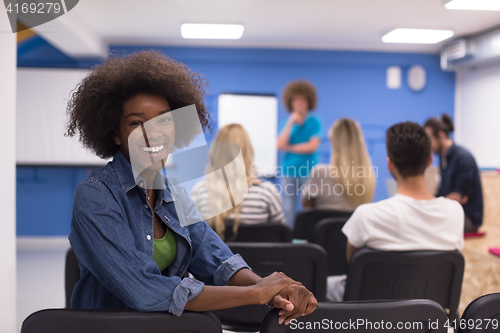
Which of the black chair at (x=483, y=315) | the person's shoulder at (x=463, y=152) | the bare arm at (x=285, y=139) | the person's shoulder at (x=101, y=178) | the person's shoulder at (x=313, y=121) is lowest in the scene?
the black chair at (x=483, y=315)

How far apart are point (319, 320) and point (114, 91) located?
2.72 feet

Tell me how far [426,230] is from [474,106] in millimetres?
4385

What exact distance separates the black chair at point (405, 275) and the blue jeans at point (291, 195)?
7.62 feet

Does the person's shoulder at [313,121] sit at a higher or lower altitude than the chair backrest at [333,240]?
higher

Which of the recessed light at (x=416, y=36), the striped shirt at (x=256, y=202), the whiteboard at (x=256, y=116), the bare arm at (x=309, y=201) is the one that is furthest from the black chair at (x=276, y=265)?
the recessed light at (x=416, y=36)

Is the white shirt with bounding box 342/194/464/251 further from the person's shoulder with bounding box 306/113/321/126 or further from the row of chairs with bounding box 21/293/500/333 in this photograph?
the person's shoulder with bounding box 306/113/321/126

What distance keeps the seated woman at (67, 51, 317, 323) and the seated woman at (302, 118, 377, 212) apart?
4.18 feet

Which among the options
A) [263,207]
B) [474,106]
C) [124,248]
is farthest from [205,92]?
[474,106]

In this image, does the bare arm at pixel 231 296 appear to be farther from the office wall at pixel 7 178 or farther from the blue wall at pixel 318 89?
the blue wall at pixel 318 89

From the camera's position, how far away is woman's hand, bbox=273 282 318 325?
79 cm

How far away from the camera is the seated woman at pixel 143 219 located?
0.81m

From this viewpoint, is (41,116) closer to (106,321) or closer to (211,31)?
(211,31)

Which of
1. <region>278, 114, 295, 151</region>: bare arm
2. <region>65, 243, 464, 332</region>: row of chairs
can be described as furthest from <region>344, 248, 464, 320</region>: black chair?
<region>278, 114, 295, 151</region>: bare arm

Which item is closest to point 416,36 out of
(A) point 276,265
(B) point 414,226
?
(B) point 414,226
